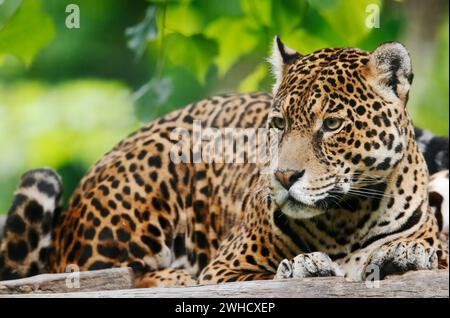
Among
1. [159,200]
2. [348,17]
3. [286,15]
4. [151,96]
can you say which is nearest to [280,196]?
[159,200]

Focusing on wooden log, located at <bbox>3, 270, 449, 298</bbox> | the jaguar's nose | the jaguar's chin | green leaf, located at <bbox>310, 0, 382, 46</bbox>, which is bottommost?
wooden log, located at <bbox>3, 270, 449, 298</bbox>

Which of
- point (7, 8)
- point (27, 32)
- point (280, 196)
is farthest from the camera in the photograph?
point (7, 8)

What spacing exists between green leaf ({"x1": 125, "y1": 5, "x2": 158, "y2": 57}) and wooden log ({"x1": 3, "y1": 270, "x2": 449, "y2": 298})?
225 centimetres

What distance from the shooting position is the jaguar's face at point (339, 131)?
5469 mm

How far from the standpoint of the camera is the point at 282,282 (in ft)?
17.3

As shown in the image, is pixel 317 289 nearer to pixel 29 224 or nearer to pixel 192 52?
pixel 29 224

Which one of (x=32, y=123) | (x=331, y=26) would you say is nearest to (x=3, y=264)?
(x=32, y=123)

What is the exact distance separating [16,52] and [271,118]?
2.18 meters

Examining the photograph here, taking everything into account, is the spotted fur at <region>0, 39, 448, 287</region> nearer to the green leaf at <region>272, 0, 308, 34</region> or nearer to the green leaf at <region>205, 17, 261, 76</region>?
the green leaf at <region>205, 17, 261, 76</region>

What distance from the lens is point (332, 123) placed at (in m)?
5.62

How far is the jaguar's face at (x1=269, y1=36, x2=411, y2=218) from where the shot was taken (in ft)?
17.9

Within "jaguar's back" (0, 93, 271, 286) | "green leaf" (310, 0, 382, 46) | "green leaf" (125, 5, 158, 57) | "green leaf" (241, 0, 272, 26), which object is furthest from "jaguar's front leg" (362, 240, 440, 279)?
"green leaf" (125, 5, 158, 57)

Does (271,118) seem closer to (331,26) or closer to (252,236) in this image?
(252,236)

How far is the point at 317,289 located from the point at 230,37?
2.73 metres
